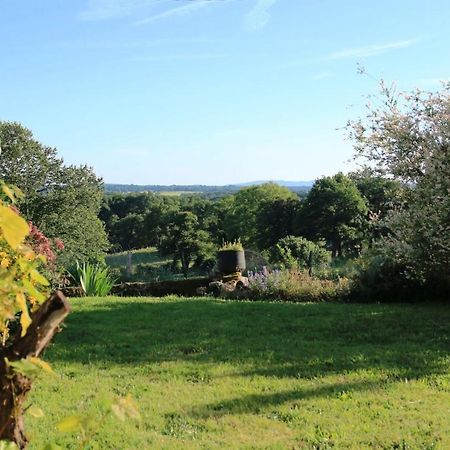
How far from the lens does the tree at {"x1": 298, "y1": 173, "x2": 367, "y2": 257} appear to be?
103ft

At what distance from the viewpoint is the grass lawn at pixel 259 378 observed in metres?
4.12

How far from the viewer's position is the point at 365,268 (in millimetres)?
10852

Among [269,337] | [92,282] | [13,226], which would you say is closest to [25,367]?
[13,226]

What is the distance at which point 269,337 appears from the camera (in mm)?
7273

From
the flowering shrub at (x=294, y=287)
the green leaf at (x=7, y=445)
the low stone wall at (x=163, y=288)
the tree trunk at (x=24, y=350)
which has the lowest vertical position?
the low stone wall at (x=163, y=288)

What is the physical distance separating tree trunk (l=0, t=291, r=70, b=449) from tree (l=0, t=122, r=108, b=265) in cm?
2337

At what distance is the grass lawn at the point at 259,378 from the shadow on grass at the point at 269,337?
2cm

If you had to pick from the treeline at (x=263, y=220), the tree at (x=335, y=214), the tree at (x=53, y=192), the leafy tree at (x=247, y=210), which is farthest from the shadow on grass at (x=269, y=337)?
the leafy tree at (x=247, y=210)

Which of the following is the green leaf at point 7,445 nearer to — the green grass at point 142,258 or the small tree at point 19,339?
the small tree at point 19,339

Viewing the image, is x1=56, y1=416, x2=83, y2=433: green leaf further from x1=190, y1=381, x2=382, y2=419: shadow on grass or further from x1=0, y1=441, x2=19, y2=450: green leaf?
x1=190, y1=381, x2=382, y2=419: shadow on grass

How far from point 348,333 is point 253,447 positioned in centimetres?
388

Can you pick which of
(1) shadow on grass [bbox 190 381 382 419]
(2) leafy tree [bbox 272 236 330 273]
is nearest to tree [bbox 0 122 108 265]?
(2) leafy tree [bbox 272 236 330 273]

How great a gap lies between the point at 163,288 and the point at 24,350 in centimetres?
1187

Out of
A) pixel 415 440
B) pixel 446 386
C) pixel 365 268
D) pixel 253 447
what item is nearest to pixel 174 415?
pixel 253 447
